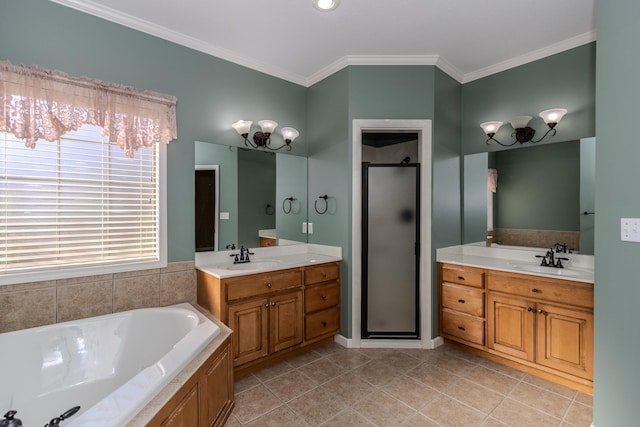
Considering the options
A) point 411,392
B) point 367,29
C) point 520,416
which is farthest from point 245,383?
point 367,29

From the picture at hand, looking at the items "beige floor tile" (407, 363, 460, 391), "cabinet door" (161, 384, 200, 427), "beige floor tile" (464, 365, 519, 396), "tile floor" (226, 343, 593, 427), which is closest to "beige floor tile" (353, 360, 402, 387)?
"tile floor" (226, 343, 593, 427)

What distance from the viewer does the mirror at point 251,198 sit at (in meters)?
2.83

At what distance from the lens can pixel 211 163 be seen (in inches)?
111

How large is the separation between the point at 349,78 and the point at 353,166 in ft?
2.83

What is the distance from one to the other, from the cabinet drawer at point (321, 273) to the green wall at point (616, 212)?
6.35ft

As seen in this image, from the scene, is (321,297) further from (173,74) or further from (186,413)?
(173,74)

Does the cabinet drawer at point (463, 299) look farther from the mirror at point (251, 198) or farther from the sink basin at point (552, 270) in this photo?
the mirror at point (251, 198)

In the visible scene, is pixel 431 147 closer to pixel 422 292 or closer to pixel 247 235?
pixel 422 292

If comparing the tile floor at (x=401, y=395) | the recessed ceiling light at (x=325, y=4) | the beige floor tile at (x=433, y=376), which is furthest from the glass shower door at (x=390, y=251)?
the recessed ceiling light at (x=325, y=4)

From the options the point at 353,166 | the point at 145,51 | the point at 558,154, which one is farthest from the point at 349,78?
the point at 558,154

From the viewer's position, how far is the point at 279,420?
1966mm

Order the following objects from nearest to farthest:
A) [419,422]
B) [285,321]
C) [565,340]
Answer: [419,422]
[565,340]
[285,321]

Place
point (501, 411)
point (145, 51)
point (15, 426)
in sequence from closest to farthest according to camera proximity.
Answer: point (15, 426) → point (501, 411) → point (145, 51)

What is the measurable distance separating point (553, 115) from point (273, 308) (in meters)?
2.89
